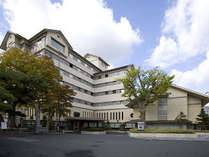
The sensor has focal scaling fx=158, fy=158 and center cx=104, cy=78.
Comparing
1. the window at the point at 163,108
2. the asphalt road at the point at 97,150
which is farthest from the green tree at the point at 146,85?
the asphalt road at the point at 97,150

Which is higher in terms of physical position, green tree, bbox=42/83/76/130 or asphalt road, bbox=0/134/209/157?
green tree, bbox=42/83/76/130

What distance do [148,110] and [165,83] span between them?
8.76 metres

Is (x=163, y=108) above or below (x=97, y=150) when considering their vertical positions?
above

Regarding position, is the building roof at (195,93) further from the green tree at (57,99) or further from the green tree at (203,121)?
the green tree at (57,99)

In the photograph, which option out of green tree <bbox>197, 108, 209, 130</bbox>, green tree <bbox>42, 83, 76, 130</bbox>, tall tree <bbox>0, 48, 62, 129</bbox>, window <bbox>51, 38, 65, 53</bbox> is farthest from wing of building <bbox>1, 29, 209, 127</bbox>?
tall tree <bbox>0, 48, 62, 129</bbox>

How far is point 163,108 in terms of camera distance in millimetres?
35219

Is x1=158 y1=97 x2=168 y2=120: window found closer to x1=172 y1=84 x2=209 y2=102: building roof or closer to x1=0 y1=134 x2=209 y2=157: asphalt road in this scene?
x1=172 y1=84 x2=209 y2=102: building roof

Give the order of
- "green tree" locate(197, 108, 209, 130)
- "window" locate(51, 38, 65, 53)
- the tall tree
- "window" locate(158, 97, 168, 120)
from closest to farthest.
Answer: the tall tree < "green tree" locate(197, 108, 209, 130) < "window" locate(158, 97, 168, 120) < "window" locate(51, 38, 65, 53)

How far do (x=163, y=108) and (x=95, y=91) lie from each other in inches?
953

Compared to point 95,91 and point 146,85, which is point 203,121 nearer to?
point 146,85

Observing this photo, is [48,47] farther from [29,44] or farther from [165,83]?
[165,83]

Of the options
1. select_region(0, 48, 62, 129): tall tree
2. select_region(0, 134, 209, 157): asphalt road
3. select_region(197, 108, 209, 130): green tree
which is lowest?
select_region(197, 108, 209, 130): green tree

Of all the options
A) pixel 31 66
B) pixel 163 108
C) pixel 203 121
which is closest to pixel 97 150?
pixel 31 66

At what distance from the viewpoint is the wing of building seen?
3403 cm
